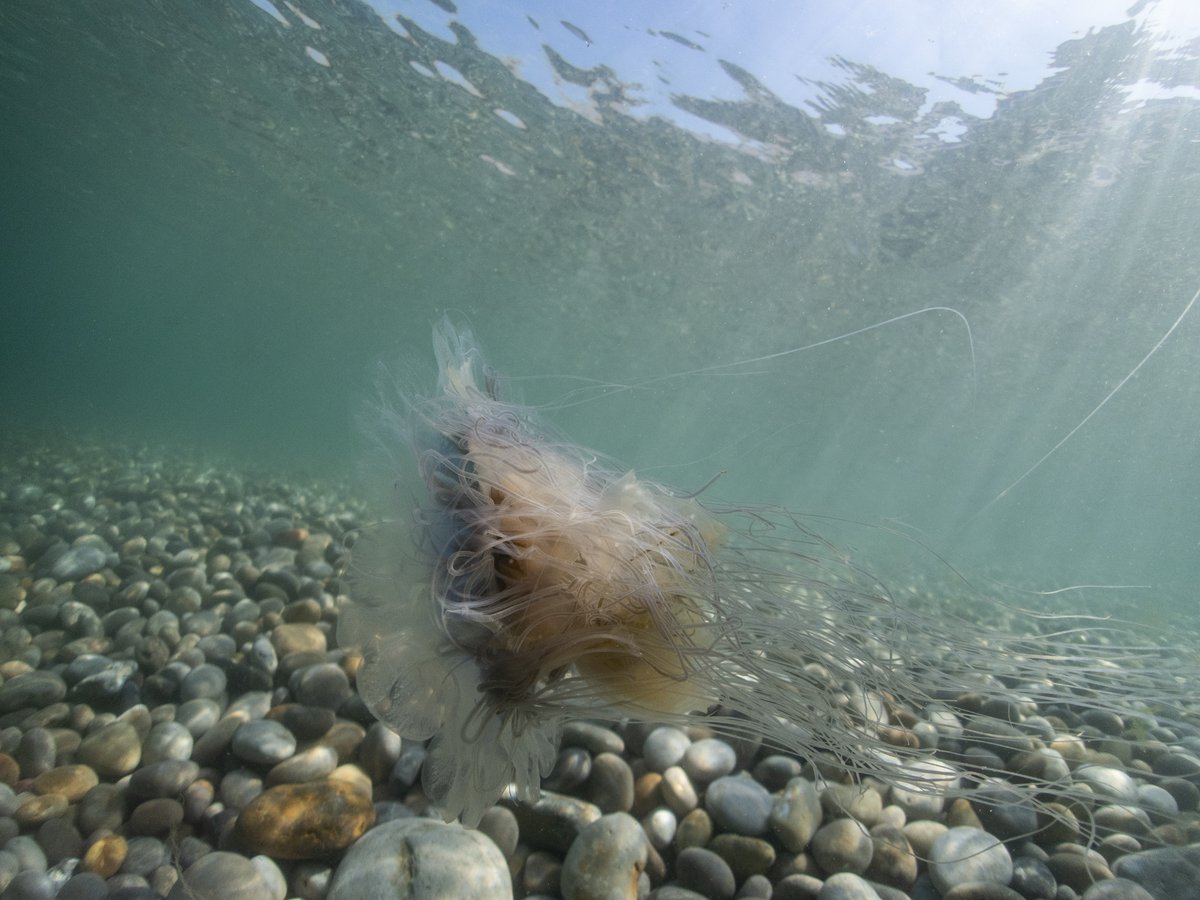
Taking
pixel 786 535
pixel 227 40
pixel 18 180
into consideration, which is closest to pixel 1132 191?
pixel 786 535

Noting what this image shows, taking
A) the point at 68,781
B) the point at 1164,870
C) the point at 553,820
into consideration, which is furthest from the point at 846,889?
the point at 68,781

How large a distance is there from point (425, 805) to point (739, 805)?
1120 mm

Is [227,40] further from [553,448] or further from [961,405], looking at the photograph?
[961,405]

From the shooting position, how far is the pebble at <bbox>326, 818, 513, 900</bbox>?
5.54 feet

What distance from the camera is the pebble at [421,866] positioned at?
66.5 inches

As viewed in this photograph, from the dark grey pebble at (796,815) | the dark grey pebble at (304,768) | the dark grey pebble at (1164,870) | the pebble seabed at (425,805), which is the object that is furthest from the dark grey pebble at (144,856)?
the dark grey pebble at (1164,870)

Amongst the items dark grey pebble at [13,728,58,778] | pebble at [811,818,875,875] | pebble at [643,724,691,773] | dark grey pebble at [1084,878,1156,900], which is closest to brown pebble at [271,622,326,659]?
dark grey pebble at [13,728,58,778]

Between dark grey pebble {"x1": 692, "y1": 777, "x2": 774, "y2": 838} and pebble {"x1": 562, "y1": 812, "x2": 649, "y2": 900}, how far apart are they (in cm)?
31

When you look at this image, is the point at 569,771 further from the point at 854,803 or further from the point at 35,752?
the point at 35,752

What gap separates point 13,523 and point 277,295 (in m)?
48.5

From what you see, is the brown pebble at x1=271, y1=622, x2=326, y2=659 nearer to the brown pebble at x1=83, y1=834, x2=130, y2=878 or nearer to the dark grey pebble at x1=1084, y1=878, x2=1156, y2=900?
the brown pebble at x1=83, y1=834, x2=130, y2=878

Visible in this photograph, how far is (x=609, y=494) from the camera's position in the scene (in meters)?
1.93

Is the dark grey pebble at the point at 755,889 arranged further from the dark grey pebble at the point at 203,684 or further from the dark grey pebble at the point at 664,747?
the dark grey pebble at the point at 203,684

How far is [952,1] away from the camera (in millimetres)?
9156
